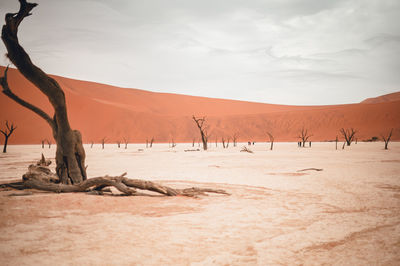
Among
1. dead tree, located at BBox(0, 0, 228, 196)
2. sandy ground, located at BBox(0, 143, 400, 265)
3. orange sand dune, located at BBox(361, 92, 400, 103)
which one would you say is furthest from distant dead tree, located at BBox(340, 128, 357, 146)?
orange sand dune, located at BBox(361, 92, 400, 103)

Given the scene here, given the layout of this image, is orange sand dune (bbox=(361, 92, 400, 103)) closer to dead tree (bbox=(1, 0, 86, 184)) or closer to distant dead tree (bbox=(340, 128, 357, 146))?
distant dead tree (bbox=(340, 128, 357, 146))

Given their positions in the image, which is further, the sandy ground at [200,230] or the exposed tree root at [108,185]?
the exposed tree root at [108,185]

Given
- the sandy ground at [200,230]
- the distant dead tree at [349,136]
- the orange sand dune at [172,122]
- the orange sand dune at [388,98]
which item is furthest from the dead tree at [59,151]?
the orange sand dune at [388,98]

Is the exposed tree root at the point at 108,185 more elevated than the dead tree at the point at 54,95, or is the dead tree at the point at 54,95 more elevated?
the dead tree at the point at 54,95

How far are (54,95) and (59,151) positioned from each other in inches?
60.8

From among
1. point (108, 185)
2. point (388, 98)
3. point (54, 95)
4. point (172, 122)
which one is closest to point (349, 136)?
point (172, 122)

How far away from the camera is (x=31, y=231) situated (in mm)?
3988

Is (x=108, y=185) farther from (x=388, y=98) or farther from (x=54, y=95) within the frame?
(x=388, y=98)

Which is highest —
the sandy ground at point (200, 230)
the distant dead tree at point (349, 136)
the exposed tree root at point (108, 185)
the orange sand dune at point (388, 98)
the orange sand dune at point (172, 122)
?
the orange sand dune at point (388, 98)

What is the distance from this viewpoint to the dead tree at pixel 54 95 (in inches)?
222

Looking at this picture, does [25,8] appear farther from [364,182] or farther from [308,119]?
[308,119]

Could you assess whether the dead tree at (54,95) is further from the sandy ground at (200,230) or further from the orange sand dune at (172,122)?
the orange sand dune at (172,122)

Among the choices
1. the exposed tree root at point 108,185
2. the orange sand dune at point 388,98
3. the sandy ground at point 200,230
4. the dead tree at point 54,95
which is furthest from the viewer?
the orange sand dune at point 388,98

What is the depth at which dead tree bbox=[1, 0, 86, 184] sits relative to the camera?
222 inches
